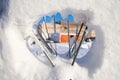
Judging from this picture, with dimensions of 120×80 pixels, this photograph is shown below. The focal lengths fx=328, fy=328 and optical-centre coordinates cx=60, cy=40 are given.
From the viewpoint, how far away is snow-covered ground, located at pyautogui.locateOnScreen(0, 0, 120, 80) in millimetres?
1424

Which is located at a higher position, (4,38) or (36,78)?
(4,38)

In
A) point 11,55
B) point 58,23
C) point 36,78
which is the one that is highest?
point 58,23

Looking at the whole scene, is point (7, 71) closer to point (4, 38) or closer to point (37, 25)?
point (4, 38)

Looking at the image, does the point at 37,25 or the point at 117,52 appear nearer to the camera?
the point at 117,52

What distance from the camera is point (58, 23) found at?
1.60m

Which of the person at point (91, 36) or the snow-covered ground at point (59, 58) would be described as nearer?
the snow-covered ground at point (59, 58)

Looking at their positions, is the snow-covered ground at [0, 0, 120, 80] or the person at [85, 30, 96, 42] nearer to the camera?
the snow-covered ground at [0, 0, 120, 80]

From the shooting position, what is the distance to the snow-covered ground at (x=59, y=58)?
142 cm

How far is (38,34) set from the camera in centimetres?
154

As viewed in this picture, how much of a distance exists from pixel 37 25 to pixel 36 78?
248 millimetres

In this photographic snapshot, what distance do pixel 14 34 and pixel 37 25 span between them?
117 mm

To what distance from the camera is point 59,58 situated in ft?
4.92

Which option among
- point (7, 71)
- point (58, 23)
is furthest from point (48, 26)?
point (7, 71)

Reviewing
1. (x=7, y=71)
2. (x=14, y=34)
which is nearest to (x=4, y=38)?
(x=14, y=34)
